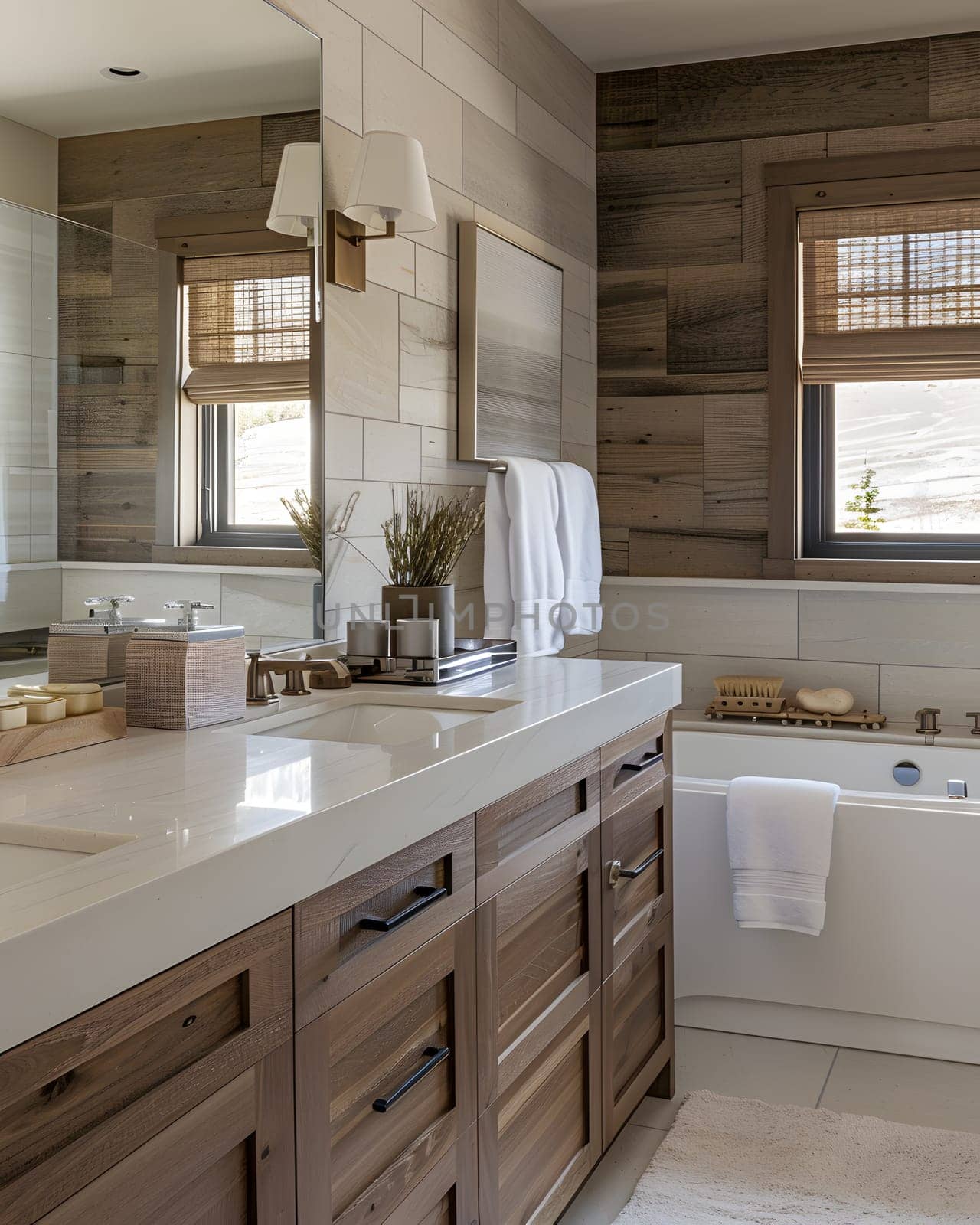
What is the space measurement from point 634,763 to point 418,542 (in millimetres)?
631

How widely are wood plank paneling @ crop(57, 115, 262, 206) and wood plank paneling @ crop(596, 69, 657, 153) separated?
2023 mm

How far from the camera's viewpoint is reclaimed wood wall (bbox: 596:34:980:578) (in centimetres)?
359

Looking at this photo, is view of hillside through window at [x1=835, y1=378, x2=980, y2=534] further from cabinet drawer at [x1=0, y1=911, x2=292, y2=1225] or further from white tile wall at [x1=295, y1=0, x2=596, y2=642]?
cabinet drawer at [x1=0, y1=911, x2=292, y2=1225]

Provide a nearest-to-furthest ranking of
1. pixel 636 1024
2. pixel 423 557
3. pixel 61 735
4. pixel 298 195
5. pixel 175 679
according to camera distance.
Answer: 1. pixel 61 735
2. pixel 175 679
3. pixel 298 195
4. pixel 636 1024
5. pixel 423 557

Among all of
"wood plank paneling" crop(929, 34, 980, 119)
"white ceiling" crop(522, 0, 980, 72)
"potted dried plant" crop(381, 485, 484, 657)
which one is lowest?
"potted dried plant" crop(381, 485, 484, 657)

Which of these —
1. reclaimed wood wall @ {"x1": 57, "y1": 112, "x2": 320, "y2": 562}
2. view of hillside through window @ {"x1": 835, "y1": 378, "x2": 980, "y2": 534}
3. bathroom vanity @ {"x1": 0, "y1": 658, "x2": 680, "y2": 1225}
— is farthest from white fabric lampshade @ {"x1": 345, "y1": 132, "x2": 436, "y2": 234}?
view of hillside through window @ {"x1": 835, "y1": 378, "x2": 980, "y2": 534}

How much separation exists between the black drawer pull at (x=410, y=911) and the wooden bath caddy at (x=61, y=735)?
0.45 m

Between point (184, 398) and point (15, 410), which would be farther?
point (184, 398)

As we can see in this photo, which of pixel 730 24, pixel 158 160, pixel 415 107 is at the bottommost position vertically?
pixel 158 160

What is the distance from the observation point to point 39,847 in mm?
1095

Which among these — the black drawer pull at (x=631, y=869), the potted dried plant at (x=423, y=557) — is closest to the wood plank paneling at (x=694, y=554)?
the potted dried plant at (x=423, y=557)

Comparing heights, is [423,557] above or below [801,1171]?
above

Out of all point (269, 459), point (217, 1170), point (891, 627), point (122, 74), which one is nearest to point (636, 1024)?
point (269, 459)

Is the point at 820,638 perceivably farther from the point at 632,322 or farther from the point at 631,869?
the point at 631,869
